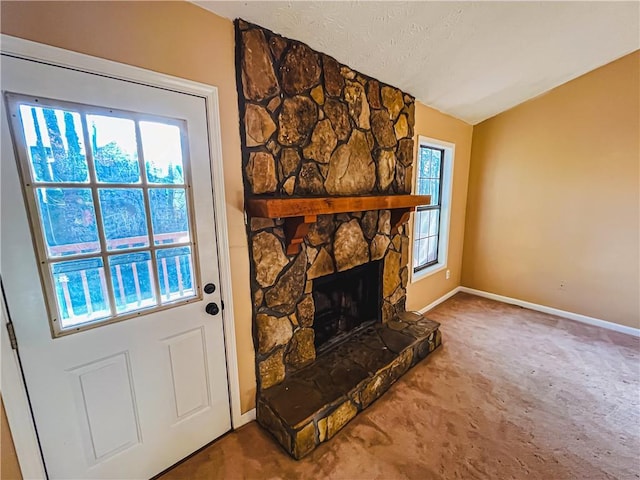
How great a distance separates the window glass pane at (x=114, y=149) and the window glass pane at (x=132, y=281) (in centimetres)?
36

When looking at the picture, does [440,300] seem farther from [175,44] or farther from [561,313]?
[175,44]

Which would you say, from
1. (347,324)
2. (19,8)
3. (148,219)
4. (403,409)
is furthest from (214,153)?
(403,409)

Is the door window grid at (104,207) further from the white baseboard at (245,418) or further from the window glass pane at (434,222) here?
the window glass pane at (434,222)

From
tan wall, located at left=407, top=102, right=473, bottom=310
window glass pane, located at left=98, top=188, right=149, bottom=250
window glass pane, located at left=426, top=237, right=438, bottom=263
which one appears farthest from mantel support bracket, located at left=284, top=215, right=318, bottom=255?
window glass pane, located at left=426, top=237, right=438, bottom=263

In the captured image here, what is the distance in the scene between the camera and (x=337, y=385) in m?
1.84

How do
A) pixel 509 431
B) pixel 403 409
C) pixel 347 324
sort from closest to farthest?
pixel 509 431, pixel 403 409, pixel 347 324

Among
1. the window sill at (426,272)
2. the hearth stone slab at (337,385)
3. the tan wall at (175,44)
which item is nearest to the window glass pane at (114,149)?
the tan wall at (175,44)

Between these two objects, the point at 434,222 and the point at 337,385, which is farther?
the point at 434,222

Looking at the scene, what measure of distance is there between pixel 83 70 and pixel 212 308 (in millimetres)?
1204

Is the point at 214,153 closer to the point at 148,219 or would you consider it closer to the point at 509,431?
the point at 148,219

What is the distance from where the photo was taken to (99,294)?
1.21m

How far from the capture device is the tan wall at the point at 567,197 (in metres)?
2.80

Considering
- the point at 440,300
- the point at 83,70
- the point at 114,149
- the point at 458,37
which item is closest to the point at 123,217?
the point at 114,149

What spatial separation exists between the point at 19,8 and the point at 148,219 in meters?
0.82
